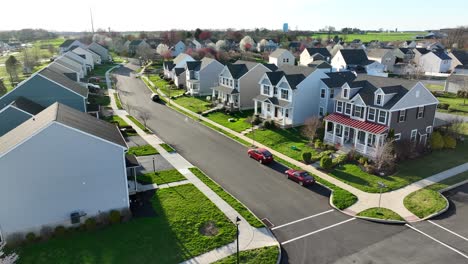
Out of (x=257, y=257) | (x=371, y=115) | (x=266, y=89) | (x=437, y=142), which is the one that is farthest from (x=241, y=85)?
(x=257, y=257)

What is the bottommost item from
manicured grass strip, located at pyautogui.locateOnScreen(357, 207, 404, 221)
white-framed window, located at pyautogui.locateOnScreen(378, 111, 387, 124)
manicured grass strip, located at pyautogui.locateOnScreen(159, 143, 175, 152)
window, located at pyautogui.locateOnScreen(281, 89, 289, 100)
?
manicured grass strip, located at pyautogui.locateOnScreen(357, 207, 404, 221)

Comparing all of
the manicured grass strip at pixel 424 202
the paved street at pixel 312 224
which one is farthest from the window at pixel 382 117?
the paved street at pixel 312 224

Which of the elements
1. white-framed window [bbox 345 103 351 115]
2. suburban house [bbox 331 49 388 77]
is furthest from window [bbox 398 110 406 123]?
suburban house [bbox 331 49 388 77]

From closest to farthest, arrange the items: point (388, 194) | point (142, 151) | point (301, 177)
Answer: point (388, 194) < point (301, 177) < point (142, 151)

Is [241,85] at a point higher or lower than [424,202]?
higher

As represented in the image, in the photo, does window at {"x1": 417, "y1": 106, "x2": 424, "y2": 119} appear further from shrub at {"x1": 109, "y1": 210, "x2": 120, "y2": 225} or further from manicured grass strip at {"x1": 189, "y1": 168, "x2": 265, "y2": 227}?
shrub at {"x1": 109, "y1": 210, "x2": 120, "y2": 225}

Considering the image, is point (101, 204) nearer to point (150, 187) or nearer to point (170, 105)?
point (150, 187)

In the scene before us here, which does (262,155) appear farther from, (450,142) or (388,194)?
(450,142)
